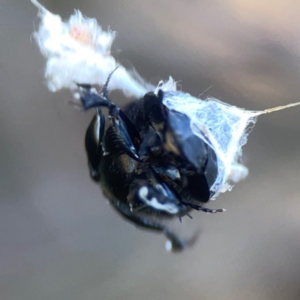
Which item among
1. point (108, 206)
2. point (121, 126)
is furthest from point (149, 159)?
point (108, 206)

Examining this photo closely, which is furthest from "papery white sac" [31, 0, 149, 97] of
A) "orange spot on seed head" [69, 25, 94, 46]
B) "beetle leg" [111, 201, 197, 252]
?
"beetle leg" [111, 201, 197, 252]

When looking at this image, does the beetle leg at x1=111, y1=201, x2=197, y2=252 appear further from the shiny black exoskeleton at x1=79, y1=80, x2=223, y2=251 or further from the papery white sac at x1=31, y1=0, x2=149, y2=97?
the papery white sac at x1=31, y1=0, x2=149, y2=97

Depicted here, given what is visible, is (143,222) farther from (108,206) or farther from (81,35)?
(81,35)

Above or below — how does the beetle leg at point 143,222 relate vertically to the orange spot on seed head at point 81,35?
below

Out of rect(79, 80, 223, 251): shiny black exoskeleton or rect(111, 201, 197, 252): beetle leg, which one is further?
rect(111, 201, 197, 252): beetle leg

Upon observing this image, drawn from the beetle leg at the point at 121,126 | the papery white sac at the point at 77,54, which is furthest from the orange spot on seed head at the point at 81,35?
the beetle leg at the point at 121,126

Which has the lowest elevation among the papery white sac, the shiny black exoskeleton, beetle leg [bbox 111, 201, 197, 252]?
beetle leg [bbox 111, 201, 197, 252]

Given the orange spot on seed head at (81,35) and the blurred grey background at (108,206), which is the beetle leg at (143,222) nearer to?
the blurred grey background at (108,206)
